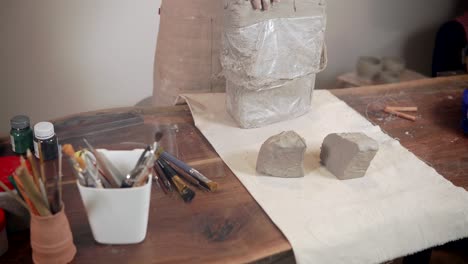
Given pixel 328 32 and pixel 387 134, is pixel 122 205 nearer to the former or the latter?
pixel 387 134

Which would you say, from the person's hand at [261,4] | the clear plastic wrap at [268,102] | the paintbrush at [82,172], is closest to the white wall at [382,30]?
the clear plastic wrap at [268,102]

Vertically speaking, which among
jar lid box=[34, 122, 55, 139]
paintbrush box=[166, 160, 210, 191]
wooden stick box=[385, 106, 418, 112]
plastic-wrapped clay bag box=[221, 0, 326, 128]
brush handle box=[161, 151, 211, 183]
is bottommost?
paintbrush box=[166, 160, 210, 191]

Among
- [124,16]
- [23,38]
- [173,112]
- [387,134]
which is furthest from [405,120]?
[23,38]

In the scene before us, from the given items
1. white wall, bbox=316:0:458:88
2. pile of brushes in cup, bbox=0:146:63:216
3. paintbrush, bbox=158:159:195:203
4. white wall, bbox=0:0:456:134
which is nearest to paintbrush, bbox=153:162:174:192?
paintbrush, bbox=158:159:195:203

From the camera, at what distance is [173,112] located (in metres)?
1.14

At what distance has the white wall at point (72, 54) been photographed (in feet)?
5.14

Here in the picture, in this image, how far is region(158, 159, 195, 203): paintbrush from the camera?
82cm

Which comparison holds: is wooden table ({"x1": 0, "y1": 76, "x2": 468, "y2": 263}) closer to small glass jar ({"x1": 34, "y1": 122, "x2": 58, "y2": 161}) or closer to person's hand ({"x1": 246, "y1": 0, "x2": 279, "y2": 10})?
small glass jar ({"x1": 34, "y1": 122, "x2": 58, "y2": 161})

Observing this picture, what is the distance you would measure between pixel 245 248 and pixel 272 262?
0.05 metres

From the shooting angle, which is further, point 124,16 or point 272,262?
point 124,16

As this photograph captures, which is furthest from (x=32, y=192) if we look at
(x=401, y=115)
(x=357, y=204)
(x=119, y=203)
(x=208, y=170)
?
(x=401, y=115)

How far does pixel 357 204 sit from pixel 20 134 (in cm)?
66

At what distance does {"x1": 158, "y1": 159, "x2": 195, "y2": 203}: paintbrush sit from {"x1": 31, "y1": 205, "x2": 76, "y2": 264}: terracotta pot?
0.73ft

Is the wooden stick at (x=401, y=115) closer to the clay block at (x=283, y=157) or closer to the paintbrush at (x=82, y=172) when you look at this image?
the clay block at (x=283, y=157)
